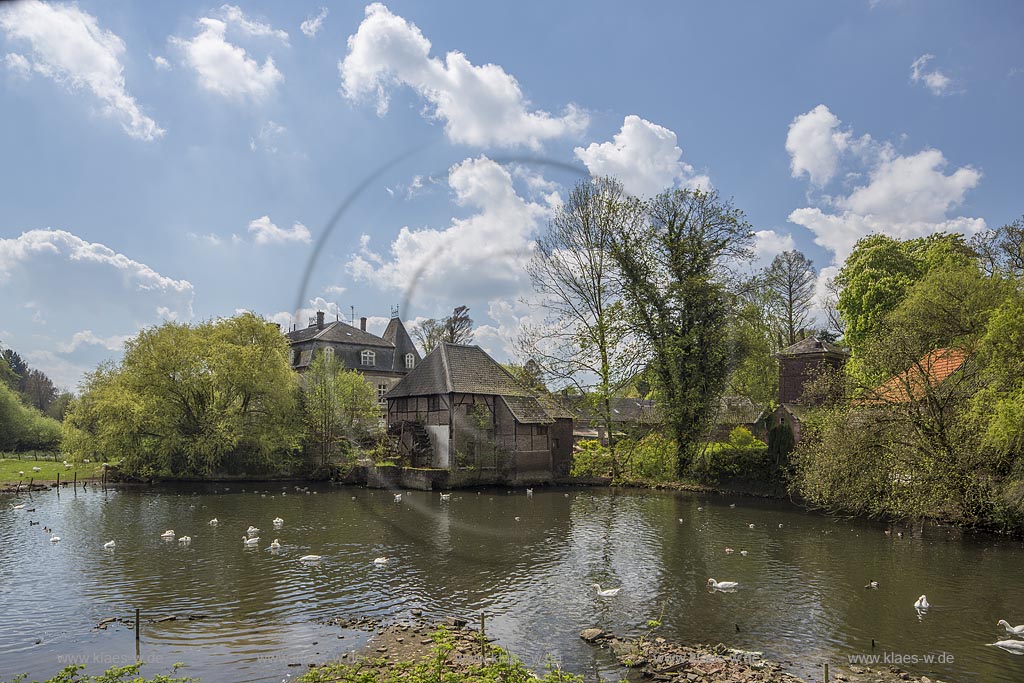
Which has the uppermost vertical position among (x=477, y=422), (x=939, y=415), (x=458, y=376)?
(x=458, y=376)

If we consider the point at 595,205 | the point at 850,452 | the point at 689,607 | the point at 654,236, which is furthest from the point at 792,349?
the point at 689,607

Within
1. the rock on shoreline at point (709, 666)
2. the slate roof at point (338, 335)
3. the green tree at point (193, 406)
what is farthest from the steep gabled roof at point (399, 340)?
the rock on shoreline at point (709, 666)

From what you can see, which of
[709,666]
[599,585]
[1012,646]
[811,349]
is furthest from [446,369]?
[1012,646]

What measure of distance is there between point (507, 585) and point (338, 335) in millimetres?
49540

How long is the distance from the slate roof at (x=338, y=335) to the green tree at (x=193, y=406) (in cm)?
1723

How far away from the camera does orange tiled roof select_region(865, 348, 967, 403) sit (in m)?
21.8

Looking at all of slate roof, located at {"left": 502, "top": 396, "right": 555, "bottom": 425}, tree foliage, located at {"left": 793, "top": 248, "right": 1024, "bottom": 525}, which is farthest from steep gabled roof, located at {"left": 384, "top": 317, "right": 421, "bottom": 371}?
tree foliage, located at {"left": 793, "top": 248, "right": 1024, "bottom": 525}

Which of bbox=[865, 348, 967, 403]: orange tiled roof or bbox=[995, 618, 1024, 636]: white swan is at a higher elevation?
bbox=[865, 348, 967, 403]: orange tiled roof

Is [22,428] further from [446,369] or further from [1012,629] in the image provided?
[1012,629]

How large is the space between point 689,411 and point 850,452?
1361cm

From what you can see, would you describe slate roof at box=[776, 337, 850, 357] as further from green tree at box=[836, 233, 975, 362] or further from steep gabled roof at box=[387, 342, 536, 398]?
steep gabled roof at box=[387, 342, 536, 398]

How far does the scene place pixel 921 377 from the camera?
72.0ft

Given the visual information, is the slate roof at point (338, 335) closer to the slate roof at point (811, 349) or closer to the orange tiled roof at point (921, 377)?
the slate roof at point (811, 349)

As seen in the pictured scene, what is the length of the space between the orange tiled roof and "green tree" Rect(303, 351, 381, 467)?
107ft
